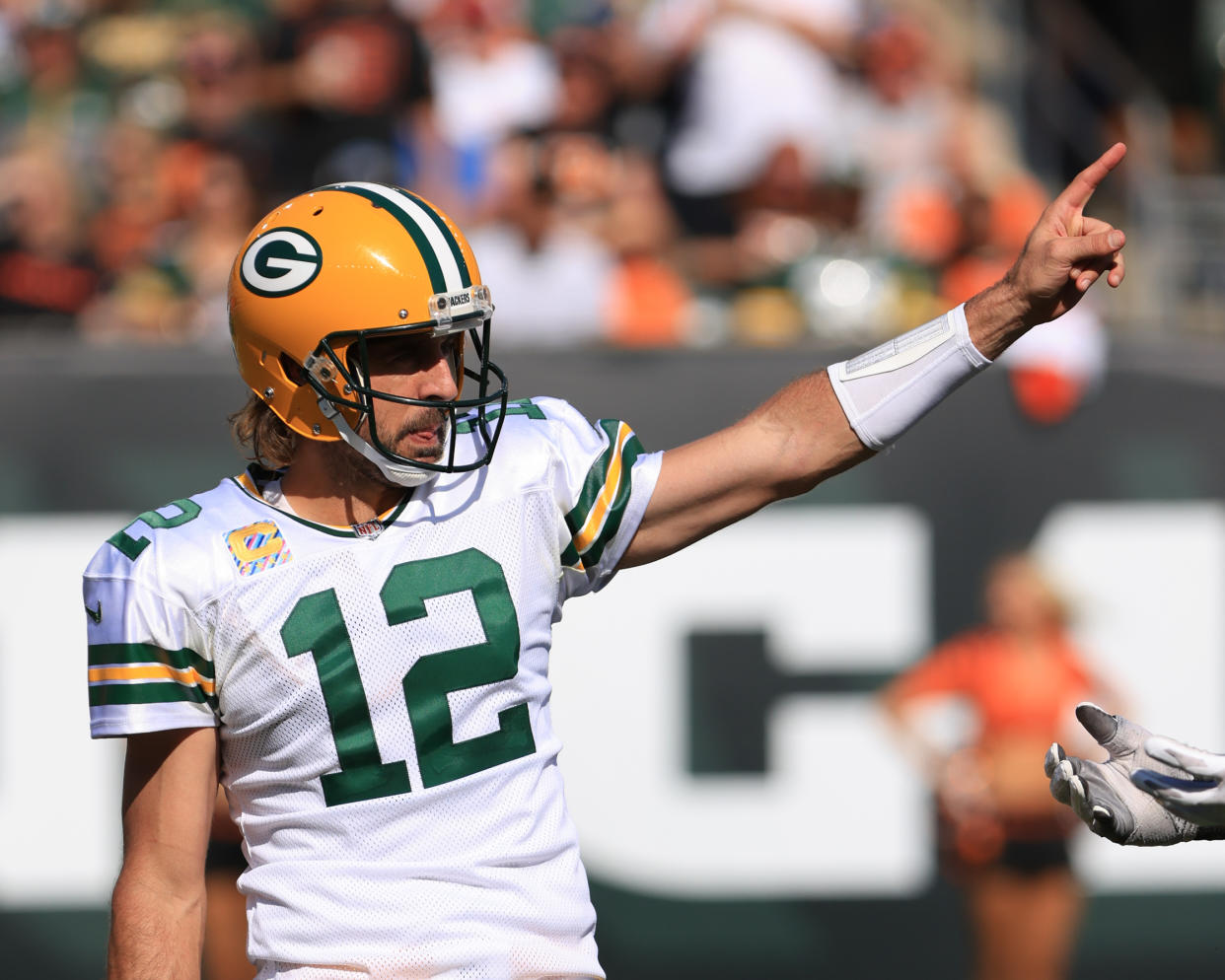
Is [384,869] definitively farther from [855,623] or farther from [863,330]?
[863,330]

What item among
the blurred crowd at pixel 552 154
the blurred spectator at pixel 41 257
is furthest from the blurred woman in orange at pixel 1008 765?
the blurred spectator at pixel 41 257

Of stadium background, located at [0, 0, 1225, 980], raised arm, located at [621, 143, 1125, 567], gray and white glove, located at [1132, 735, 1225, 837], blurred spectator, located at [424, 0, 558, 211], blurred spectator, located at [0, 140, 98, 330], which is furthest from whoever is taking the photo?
blurred spectator, located at [424, 0, 558, 211]

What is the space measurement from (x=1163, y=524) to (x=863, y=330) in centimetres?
120

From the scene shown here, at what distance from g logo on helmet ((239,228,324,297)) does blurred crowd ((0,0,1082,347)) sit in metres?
2.71

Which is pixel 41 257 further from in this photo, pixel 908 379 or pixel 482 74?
pixel 908 379

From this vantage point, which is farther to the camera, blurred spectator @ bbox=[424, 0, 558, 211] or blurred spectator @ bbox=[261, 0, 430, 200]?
blurred spectator @ bbox=[424, 0, 558, 211]

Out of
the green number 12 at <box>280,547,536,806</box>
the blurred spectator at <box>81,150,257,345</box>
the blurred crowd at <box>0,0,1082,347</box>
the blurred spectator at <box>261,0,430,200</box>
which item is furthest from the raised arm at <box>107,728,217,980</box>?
the blurred spectator at <box>261,0,430,200</box>

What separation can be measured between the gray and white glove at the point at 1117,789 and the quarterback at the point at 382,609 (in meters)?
0.59

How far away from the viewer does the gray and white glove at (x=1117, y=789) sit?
2453 millimetres

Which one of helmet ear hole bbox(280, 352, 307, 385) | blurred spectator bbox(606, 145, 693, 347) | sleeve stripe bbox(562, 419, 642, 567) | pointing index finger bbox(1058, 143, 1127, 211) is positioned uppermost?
blurred spectator bbox(606, 145, 693, 347)

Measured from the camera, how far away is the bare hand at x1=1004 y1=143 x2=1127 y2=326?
99.4 inches

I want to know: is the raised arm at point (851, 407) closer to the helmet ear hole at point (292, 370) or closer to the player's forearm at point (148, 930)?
the helmet ear hole at point (292, 370)

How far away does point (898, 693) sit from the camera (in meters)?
5.32

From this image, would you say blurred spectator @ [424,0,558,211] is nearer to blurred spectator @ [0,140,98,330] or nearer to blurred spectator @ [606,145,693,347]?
blurred spectator @ [606,145,693,347]
